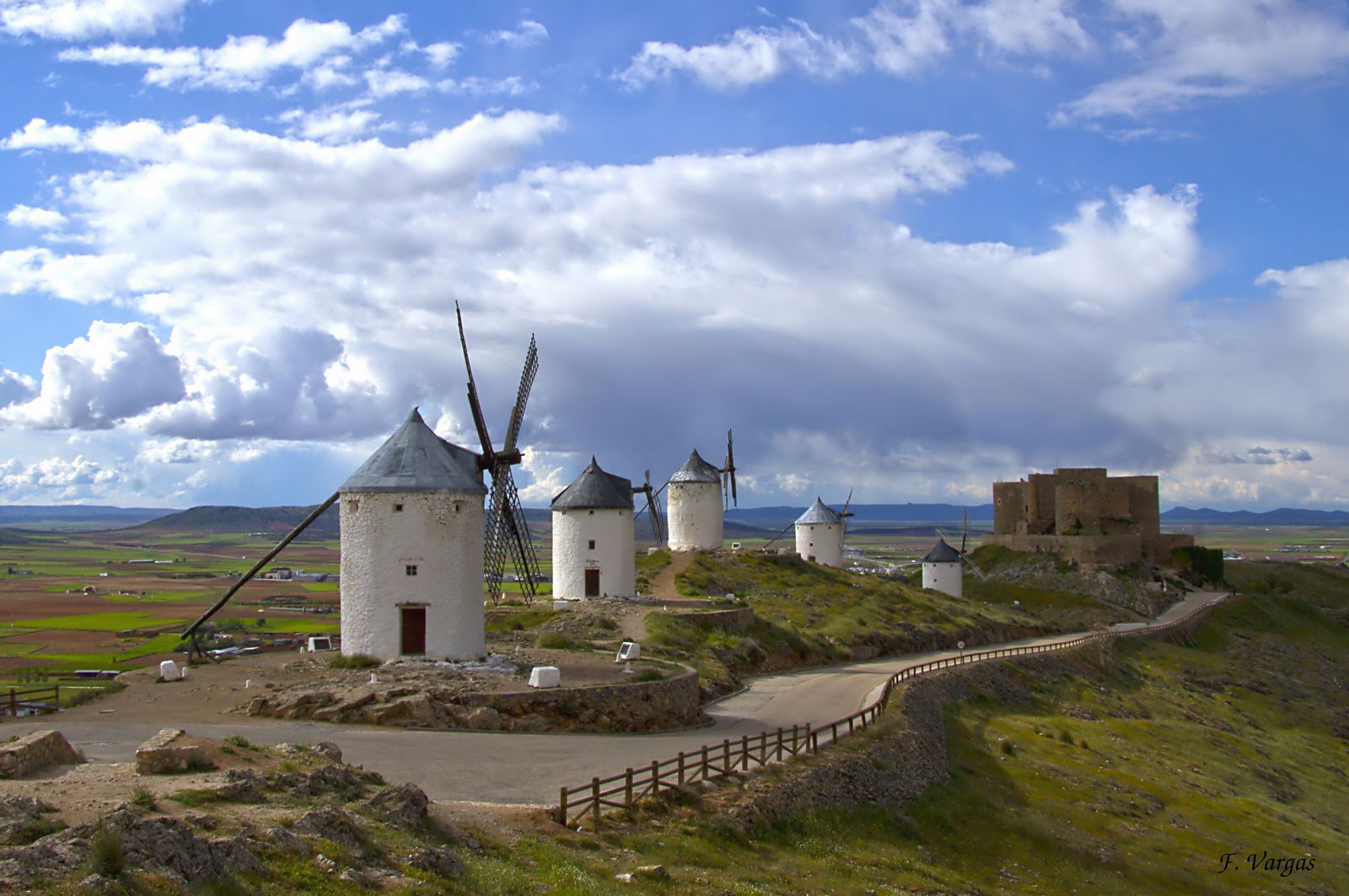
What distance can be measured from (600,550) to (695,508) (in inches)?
664

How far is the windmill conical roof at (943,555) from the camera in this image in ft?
212

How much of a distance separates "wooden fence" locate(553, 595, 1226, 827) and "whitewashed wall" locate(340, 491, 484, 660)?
8034 millimetres

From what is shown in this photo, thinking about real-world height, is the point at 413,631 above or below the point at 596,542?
below

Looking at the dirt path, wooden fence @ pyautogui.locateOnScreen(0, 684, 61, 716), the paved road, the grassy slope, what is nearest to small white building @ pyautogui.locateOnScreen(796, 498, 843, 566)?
the dirt path

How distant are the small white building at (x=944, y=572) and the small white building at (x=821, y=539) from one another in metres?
5.63

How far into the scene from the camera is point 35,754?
1337cm

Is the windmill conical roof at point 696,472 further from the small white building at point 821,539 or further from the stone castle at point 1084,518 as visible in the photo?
the stone castle at point 1084,518

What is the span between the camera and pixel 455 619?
87.6 ft

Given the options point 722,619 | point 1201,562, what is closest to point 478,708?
point 722,619

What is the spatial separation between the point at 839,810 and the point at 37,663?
31.7 m

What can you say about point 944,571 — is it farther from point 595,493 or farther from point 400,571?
point 400,571

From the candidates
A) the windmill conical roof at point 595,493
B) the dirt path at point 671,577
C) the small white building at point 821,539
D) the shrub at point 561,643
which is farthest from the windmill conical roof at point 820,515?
the shrub at point 561,643

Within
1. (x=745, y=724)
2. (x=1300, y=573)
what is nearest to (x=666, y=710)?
(x=745, y=724)

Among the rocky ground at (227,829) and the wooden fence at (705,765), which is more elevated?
the rocky ground at (227,829)
